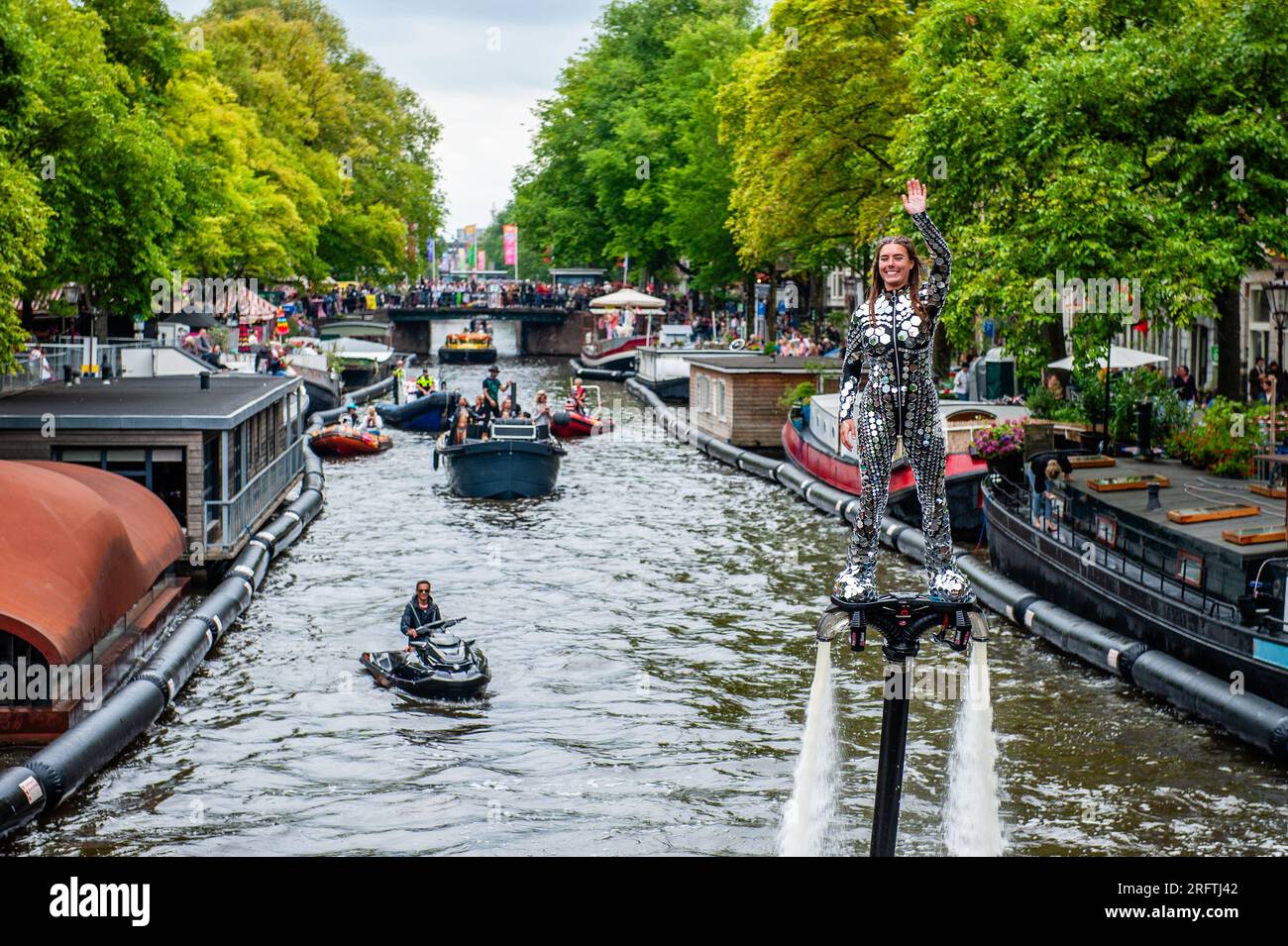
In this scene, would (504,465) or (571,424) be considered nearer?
(504,465)

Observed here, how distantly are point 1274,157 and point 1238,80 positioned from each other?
149 centimetres

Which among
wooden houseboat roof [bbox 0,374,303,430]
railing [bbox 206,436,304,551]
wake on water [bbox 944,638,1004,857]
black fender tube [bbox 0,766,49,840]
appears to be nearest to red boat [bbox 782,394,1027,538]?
wake on water [bbox 944,638,1004,857]

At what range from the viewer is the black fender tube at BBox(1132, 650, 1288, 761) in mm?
19547

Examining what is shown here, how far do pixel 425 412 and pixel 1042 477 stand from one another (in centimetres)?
3528

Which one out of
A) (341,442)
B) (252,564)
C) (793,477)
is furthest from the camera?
(341,442)

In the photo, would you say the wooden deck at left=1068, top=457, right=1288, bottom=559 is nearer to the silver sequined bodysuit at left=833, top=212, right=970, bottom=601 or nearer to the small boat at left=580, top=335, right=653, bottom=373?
the silver sequined bodysuit at left=833, top=212, right=970, bottom=601

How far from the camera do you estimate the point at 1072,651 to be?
2506cm

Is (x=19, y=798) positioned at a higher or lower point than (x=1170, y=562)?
lower

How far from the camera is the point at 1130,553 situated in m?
24.7

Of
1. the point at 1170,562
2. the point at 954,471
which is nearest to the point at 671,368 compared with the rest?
the point at 954,471

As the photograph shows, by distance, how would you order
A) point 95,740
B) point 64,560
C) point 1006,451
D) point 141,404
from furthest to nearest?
point 1006,451, point 141,404, point 64,560, point 95,740

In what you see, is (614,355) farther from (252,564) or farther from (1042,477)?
(1042,477)

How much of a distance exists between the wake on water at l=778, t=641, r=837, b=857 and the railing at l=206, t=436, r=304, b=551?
12608 millimetres
